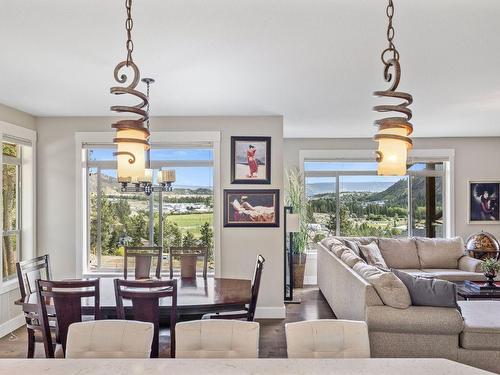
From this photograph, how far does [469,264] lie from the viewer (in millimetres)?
5906

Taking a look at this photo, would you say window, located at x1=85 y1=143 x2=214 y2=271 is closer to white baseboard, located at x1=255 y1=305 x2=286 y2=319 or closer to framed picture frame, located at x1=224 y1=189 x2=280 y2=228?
framed picture frame, located at x1=224 y1=189 x2=280 y2=228

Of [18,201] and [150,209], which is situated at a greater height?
[18,201]

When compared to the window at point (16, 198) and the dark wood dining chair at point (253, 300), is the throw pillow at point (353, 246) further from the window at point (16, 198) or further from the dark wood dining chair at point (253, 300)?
the window at point (16, 198)

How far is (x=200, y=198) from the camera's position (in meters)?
5.48

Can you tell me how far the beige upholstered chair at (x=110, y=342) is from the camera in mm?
1805

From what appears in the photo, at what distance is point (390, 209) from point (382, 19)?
5431 mm

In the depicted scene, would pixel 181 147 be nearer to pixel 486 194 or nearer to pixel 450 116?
pixel 450 116

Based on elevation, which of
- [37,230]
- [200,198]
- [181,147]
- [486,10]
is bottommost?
[37,230]

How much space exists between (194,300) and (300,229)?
3.83 meters

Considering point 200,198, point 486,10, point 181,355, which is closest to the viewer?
point 181,355

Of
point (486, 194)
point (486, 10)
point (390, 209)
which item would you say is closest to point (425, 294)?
point (486, 10)

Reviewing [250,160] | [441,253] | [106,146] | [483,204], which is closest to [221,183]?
Answer: [250,160]

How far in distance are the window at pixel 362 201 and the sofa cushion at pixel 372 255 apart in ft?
3.80

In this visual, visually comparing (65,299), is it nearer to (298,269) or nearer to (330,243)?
(330,243)
